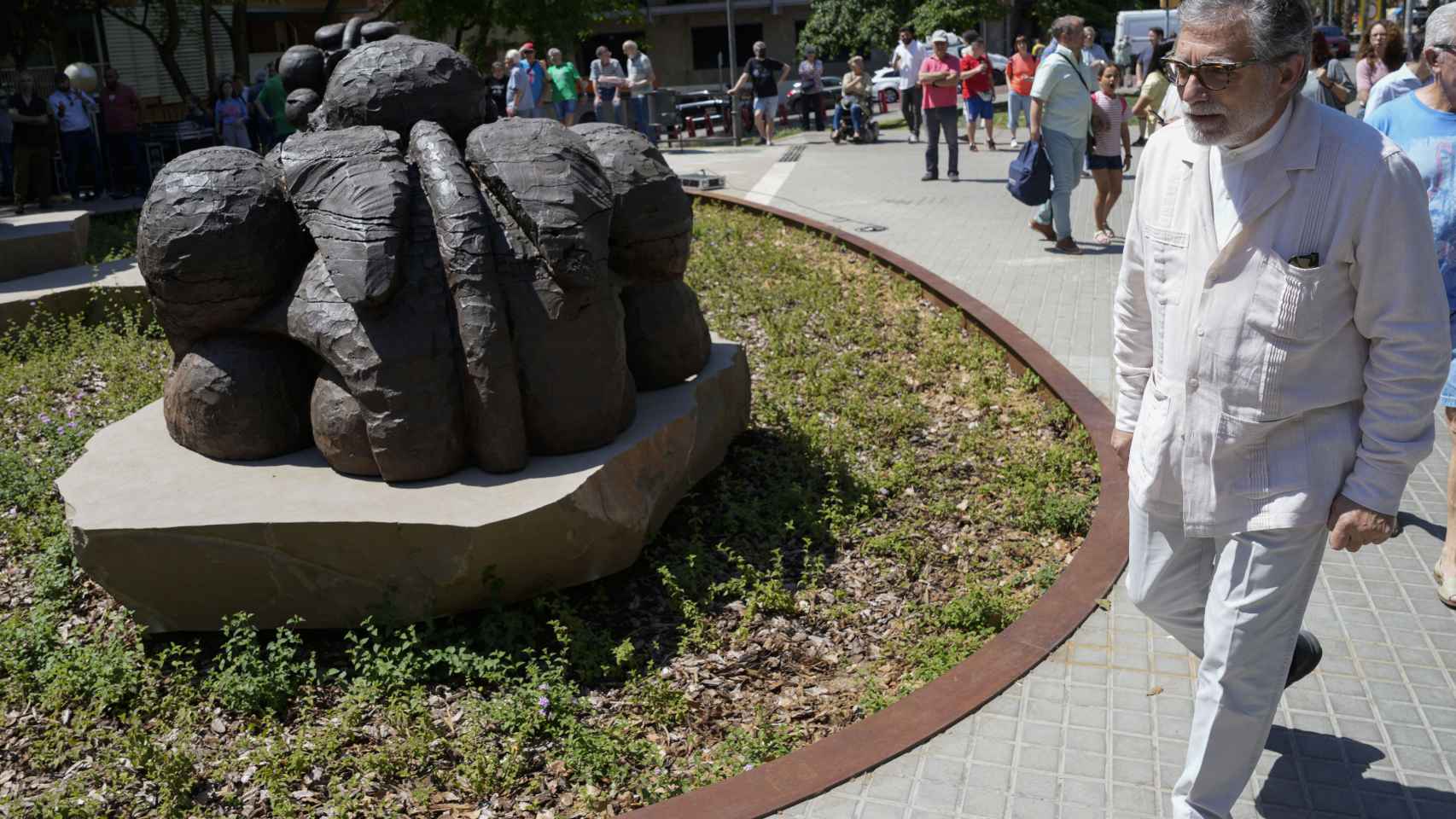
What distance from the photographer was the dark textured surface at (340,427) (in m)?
5.11

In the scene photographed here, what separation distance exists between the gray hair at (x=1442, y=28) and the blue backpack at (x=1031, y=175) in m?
5.91

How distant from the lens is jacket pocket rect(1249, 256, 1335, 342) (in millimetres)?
3000

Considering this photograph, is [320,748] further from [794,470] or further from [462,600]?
[794,470]

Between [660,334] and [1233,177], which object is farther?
[660,334]

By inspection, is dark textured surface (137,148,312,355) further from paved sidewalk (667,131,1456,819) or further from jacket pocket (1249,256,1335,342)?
jacket pocket (1249,256,1335,342)

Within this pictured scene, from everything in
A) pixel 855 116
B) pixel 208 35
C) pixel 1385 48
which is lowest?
pixel 855 116

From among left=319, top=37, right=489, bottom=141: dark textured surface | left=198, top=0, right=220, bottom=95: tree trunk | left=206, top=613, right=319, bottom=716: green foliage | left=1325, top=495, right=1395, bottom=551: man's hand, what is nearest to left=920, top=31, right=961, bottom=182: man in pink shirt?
left=319, top=37, right=489, bottom=141: dark textured surface

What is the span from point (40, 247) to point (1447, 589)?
10.7m

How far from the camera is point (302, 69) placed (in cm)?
684

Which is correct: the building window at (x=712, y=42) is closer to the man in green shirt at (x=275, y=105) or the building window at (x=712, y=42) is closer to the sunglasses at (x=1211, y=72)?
the man in green shirt at (x=275, y=105)

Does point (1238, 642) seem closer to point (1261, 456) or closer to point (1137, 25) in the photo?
point (1261, 456)

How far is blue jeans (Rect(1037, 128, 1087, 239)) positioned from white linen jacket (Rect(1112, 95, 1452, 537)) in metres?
7.61

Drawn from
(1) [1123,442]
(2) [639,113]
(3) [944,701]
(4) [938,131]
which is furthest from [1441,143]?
(2) [639,113]

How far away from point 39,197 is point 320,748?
14.3 meters
